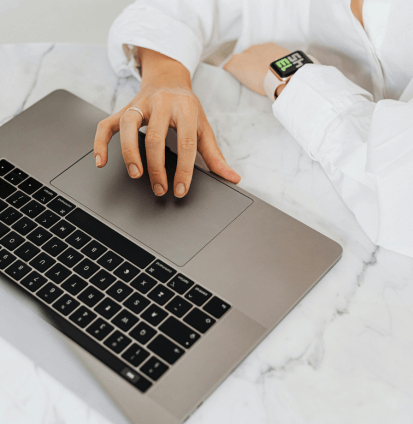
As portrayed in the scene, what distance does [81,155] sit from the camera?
61 cm

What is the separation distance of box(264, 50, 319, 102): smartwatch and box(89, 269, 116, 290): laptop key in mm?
369

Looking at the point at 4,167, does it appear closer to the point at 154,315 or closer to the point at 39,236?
the point at 39,236

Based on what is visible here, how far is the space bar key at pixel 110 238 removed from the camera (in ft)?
1.64

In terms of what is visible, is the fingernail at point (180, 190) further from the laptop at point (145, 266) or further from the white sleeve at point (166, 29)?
the white sleeve at point (166, 29)

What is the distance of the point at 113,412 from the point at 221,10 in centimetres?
67

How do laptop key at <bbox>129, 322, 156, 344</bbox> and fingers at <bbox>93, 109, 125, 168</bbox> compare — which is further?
fingers at <bbox>93, 109, 125, 168</bbox>

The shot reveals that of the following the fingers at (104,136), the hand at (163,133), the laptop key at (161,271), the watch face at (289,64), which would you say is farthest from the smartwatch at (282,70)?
the laptop key at (161,271)

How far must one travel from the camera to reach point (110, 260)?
0.50 metres

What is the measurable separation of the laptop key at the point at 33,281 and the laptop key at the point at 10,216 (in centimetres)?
8

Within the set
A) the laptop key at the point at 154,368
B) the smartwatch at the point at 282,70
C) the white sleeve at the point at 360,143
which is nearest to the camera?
the laptop key at the point at 154,368

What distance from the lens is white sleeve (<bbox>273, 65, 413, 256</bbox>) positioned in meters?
0.52

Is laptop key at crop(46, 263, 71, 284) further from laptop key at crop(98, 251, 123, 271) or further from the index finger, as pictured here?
the index finger

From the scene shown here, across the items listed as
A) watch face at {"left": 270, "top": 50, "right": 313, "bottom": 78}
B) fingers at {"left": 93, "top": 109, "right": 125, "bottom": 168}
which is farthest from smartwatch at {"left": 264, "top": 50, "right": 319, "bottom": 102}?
fingers at {"left": 93, "top": 109, "right": 125, "bottom": 168}

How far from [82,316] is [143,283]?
0.07 metres
